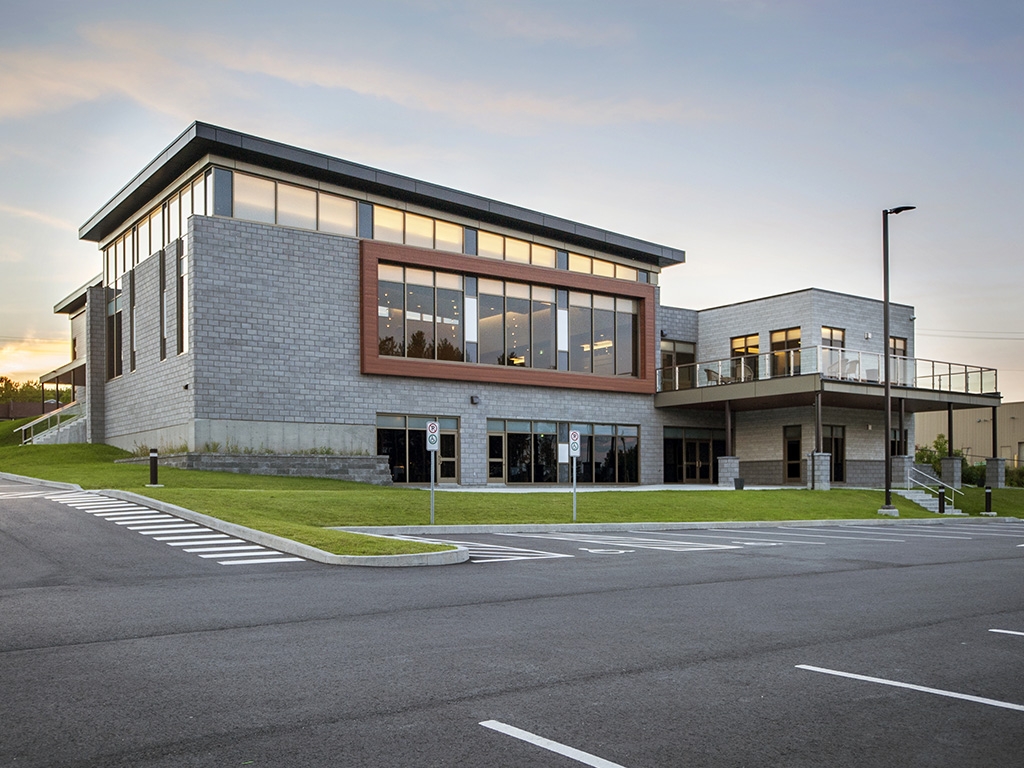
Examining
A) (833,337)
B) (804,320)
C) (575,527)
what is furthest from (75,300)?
(833,337)

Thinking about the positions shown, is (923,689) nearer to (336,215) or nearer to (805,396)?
(336,215)

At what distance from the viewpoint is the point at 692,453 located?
43812 mm

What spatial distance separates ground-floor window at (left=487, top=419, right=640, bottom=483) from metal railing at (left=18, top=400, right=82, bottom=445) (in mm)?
21528

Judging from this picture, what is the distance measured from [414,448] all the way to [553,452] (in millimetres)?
6988

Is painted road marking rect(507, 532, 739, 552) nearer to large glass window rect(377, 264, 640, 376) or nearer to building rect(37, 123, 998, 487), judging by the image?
building rect(37, 123, 998, 487)

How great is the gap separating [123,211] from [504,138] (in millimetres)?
18561

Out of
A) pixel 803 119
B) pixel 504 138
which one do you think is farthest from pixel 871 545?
pixel 504 138

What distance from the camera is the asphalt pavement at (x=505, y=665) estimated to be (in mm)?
4922

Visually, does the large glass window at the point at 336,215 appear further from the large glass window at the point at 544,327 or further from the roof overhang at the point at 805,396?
the roof overhang at the point at 805,396

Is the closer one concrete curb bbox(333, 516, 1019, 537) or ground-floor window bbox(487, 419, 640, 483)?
concrete curb bbox(333, 516, 1019, 537)

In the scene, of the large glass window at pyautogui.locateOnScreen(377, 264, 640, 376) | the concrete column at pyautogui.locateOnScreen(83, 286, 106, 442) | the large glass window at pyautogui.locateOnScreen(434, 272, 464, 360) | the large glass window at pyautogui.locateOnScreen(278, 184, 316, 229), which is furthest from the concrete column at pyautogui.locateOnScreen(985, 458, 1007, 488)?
the concrete column at pyautogui.locateOnScreen(83, 286, 106, 442)

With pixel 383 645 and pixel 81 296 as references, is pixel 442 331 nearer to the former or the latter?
pixel 81 296

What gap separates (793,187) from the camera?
30.5 m

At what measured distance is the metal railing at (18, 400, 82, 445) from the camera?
43.2m
